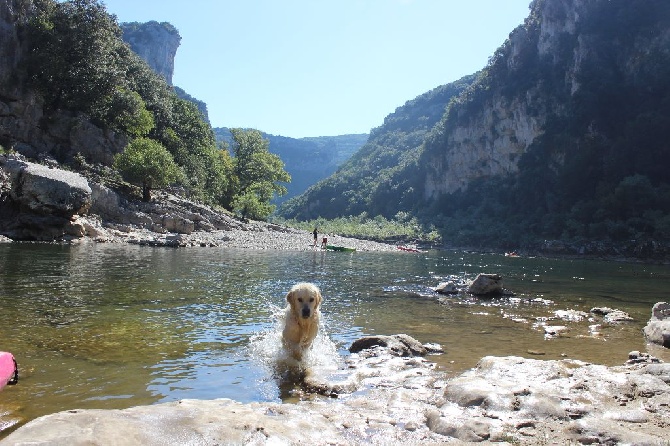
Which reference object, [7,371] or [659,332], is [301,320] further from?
[659,332]

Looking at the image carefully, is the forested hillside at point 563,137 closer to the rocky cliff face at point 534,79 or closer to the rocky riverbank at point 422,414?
the rocky cliff face at point 534,79

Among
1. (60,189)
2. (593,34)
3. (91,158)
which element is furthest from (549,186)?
(60,189)

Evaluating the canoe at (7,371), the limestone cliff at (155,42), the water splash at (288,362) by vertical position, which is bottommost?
the water splash at (288,362)

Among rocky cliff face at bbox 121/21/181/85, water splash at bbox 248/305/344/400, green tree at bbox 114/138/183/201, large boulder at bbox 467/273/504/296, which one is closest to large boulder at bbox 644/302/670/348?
large boulder at bbox 467/273/504/296

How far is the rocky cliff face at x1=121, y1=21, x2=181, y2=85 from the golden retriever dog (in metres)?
196

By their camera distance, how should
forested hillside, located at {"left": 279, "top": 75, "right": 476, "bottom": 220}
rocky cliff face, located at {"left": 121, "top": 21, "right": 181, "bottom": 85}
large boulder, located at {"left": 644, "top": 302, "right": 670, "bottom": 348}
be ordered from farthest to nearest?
rocky cliff face, located at {"left": 121, "top": 21, "right": 181, "bottom": 85}, forested hillside, located at {"left": 279, "top": 75, "right": 476, "bottom": 220}, large boulder, located at {"left": 644, "top": 302, "right": 670, "bottom": 348}

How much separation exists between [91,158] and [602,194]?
71.9 meters

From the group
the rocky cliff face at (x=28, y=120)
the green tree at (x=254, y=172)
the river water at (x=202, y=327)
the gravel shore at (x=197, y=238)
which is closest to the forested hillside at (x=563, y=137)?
the green tree at (x=254, y=172)

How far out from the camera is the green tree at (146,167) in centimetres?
4097

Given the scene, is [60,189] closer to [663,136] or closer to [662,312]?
[662,312]

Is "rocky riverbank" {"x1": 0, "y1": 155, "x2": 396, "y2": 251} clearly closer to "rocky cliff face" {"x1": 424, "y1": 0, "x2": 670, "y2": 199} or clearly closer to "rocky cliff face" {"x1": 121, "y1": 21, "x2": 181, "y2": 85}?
"rocky cliff face" {"x1": 424, "y1": 0, "x2": 670, "y2": 199}

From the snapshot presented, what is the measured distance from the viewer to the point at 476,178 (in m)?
126

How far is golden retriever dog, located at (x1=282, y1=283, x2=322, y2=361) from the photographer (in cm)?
775

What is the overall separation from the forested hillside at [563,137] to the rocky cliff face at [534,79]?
248 mm
